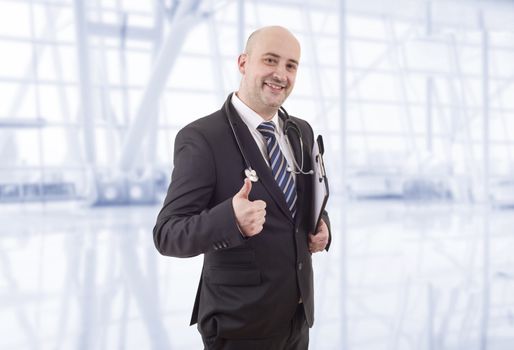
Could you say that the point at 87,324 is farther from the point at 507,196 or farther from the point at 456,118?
the point at 456,118

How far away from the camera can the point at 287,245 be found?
198 centimetres

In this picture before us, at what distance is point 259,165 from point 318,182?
229 mm

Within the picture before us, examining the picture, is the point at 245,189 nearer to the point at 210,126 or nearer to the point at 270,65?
the point at 210,126

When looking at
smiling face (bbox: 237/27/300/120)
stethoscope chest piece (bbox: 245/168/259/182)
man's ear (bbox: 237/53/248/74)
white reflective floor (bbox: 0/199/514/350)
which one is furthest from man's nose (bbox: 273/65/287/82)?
white reflective floor (bbox: 0/199/514/350)

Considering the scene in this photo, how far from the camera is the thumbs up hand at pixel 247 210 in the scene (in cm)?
172

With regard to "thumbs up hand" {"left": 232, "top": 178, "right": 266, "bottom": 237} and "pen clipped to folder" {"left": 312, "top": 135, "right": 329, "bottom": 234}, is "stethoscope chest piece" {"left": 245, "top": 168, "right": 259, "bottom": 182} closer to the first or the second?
"thumbs up hand" {"left": 232, "top": 178, "right": 266, "bottom": 237}

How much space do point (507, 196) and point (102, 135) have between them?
16.9 meters

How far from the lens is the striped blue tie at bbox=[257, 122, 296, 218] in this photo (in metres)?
1.99

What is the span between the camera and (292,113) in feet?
83.7

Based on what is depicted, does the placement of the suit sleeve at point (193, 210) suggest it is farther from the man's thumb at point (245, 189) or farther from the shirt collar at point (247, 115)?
the shirt collar at point (247, 115)

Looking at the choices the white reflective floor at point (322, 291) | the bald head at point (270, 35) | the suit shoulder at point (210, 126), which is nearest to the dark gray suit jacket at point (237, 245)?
the suit shoulder at point (210, 126)

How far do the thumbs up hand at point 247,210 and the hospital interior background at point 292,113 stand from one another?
9.44 feet

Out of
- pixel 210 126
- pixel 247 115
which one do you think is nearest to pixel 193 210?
pixel 210 126

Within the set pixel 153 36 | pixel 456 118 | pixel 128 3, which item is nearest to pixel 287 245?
pixel 153 36
